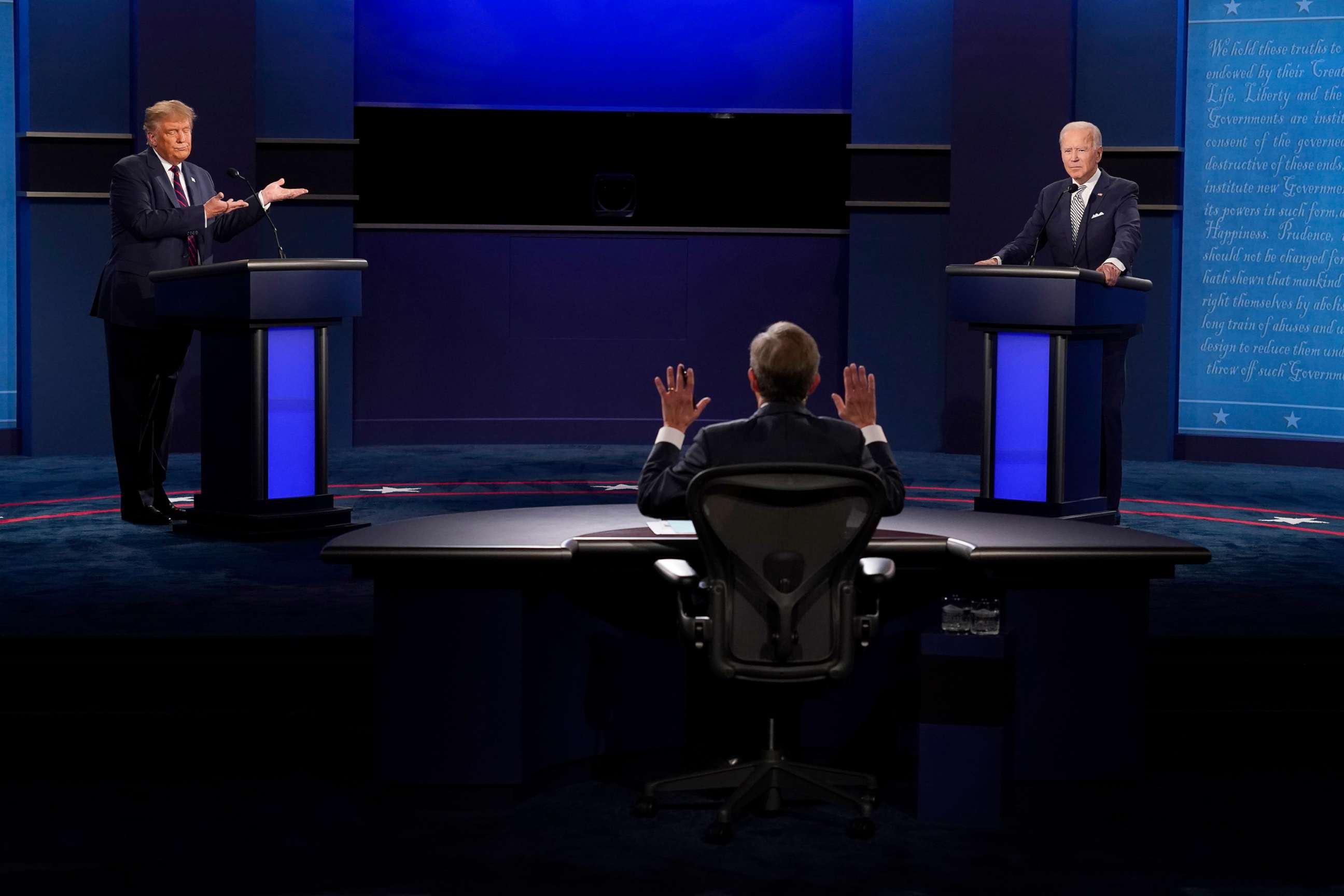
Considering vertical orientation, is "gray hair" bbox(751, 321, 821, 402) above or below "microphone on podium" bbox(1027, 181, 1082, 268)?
below

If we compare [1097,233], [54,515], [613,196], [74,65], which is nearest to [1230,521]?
[1097,233]

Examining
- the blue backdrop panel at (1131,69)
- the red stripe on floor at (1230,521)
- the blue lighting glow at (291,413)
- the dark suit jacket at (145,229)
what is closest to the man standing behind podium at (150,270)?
the dark suit jacket at (145,229)

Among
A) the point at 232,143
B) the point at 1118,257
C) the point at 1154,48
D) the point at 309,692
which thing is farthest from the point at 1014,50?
the point at 309,692

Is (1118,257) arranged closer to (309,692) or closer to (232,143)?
(309,692)

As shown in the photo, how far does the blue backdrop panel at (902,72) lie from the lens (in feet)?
28.8

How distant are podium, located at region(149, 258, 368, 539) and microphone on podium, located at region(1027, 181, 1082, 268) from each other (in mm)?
2589

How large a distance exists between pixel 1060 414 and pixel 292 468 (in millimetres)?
2775

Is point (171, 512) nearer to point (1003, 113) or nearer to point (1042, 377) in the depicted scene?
point (1042, 377)

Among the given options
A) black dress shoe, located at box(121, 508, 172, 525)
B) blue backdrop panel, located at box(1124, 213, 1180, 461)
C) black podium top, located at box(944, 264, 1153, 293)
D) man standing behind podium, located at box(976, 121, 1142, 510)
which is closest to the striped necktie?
man standing behind podium, located at box(976, 121, 1142, 510)

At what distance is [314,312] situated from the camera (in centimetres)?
606

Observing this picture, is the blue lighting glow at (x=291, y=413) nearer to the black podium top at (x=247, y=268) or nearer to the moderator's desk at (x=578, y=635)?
the black podium top at (x=247, y=268)

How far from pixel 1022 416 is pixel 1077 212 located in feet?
2.95

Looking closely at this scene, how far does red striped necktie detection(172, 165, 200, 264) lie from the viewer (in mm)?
6312

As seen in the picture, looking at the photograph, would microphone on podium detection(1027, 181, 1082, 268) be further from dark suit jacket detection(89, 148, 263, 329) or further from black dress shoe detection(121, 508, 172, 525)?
black dress shoe detection(121, 508, 172, 525)
